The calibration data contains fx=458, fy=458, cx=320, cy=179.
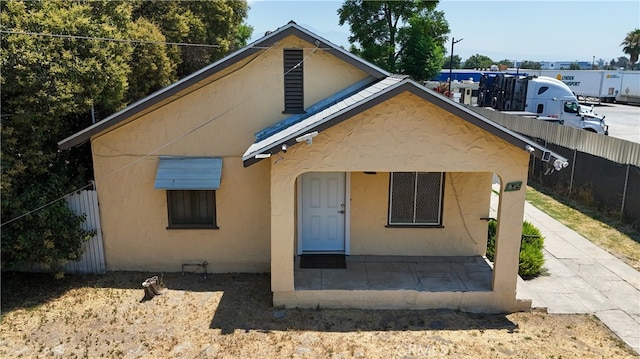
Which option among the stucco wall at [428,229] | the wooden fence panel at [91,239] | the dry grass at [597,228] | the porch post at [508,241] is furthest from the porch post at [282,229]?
the dry grass at [597,228]

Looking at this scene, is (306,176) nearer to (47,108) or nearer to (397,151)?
(397,151)

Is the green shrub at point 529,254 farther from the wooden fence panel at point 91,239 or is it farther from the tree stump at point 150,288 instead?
the wooden fence panel at point 91,239

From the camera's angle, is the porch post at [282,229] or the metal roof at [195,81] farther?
the metal roof at [195,81]

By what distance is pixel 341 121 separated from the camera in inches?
314

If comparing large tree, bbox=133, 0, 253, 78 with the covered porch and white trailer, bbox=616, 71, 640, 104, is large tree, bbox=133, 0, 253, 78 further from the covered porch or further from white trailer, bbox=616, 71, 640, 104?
white trailer, bbox=616, 71, 640, 104

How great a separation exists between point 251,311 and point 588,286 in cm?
713

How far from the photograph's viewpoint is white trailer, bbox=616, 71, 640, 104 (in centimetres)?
4762

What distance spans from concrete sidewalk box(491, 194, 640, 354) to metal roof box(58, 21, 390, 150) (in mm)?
6047

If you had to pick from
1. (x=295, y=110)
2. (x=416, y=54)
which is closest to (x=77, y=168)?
(x=295, y=110)

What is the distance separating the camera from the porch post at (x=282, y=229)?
8.43 m

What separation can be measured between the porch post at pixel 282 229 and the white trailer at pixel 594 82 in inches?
1855

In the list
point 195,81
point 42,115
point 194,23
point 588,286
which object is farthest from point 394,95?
point 194,23

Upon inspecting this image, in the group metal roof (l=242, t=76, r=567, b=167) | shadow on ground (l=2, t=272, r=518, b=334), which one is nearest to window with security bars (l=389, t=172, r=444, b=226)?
shadow on ground (l=2, t=272, r=518, b=334)

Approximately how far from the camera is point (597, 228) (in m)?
13.4
